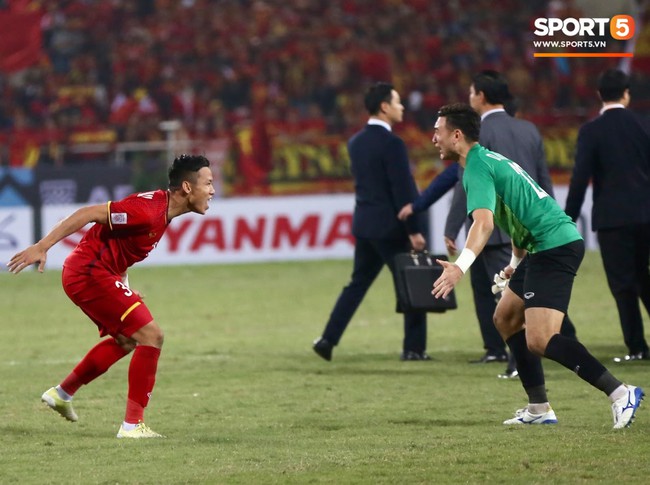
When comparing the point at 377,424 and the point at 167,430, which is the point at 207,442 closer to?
the point at 167,430

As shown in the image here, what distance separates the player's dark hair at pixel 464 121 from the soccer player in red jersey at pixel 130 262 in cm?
140

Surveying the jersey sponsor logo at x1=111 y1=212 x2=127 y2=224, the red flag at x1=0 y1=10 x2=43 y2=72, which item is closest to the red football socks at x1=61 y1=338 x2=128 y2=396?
the jersey sponsor logo at x1=111 y1=212 x2=127 y2=224

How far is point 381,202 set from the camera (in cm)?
1062

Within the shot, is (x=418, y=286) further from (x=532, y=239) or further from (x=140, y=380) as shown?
(x=140, y=380)

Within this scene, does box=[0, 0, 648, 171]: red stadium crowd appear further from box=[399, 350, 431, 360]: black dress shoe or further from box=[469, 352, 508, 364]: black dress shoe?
box=[469, 352, 508, 364]: black dress shoe

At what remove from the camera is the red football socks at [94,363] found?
296 inches

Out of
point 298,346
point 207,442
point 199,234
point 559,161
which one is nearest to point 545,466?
point 207,442

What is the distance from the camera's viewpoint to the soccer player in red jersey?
277 inches

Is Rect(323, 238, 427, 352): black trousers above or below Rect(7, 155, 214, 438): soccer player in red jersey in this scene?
below

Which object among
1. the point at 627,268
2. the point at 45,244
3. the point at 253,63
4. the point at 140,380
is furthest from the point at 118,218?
the point at 253,63

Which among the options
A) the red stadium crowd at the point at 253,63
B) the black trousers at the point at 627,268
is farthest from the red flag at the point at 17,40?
the black trousers at the point at 627,268

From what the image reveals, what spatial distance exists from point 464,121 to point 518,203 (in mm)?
551

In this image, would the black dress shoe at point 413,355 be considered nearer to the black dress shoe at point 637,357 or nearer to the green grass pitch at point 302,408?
the green grass pitch at point 302,408

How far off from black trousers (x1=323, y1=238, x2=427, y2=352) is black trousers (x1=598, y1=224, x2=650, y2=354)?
64.4 inches
